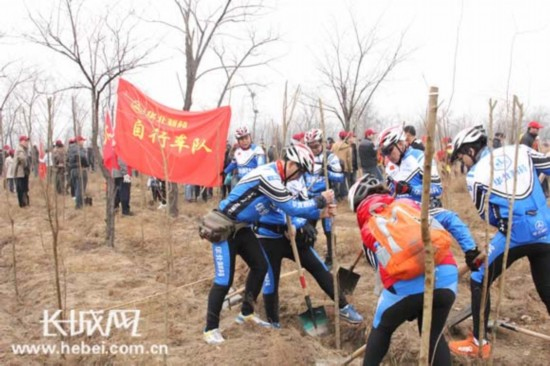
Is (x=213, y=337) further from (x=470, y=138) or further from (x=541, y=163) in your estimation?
(x=541, y=163)

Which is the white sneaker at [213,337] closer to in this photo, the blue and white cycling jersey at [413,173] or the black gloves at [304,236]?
the black gloves at [304,236]

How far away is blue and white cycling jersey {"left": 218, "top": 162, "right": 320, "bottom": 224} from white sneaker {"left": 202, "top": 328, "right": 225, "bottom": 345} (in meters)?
1.05

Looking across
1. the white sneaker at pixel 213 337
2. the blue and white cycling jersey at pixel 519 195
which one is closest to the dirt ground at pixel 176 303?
the white sneaker at pixel 213 337

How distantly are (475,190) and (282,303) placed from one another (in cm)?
269

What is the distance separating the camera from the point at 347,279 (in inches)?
209

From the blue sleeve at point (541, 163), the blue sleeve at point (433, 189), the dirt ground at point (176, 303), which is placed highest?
the blue sleeve at point (541, 163)

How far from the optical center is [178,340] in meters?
4.44

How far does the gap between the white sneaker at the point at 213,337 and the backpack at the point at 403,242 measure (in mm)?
2123

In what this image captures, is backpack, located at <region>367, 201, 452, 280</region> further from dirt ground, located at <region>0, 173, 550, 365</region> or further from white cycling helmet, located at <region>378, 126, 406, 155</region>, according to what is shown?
white cycling helmet, located at <region>378, 126, 406, 155</region>

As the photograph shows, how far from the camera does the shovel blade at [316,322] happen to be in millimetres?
4590

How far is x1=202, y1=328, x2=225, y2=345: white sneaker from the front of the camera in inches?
166

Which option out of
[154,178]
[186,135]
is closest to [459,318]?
[186,135]

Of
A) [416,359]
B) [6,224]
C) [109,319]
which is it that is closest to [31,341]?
[109,319]

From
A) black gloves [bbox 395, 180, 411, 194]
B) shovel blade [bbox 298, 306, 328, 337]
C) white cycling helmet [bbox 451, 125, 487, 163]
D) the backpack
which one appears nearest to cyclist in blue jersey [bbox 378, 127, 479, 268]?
black gloves [bbox 395, 180, 411, 194]
